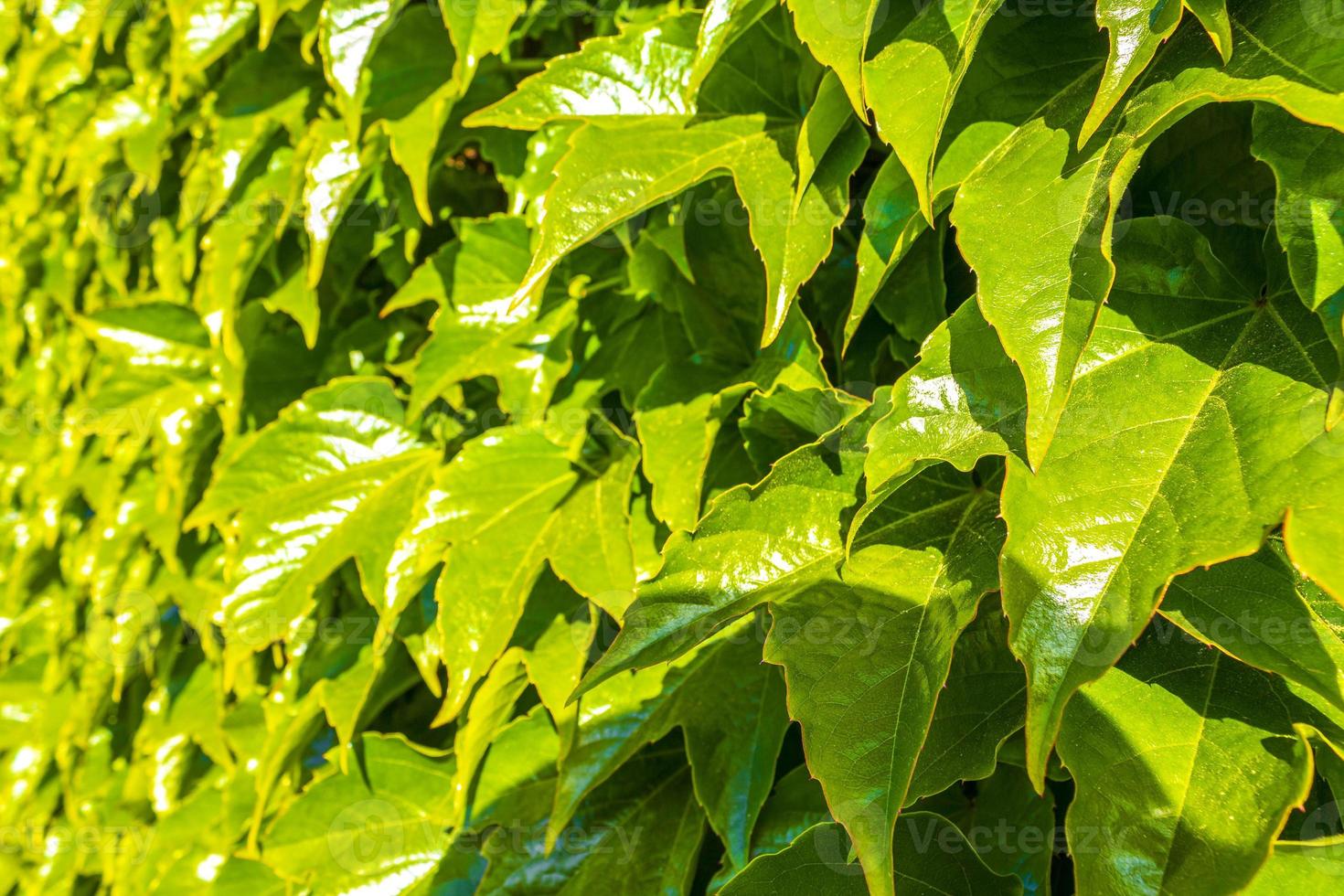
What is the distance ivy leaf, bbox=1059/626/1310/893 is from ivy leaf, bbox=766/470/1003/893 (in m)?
0.10

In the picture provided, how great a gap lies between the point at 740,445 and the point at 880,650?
1.20 feet

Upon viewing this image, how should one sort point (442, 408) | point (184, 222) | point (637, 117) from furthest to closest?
point (184, 222) → point (442, 408) → point (637, 117)

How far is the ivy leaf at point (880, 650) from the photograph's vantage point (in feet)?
1.95

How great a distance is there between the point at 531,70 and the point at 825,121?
70 cm

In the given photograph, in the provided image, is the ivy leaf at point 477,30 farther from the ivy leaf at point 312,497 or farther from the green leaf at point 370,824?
the green leaf at point 370,824

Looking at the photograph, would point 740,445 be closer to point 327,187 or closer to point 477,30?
point 477,30

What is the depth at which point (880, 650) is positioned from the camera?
0.65m

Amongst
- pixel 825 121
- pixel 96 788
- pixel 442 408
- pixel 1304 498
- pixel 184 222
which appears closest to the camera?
pixel 1304 498

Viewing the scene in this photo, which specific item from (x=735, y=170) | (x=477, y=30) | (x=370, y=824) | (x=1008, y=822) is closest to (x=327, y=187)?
(x=477, y=30)

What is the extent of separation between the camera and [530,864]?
103 centimetres

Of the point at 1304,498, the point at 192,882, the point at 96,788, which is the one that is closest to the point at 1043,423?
the point at 1304,498

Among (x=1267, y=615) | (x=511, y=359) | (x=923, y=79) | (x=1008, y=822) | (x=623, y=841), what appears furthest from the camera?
(x=511, y=359)

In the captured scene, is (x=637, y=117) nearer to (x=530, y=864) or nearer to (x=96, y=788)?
(x=530, y=864)

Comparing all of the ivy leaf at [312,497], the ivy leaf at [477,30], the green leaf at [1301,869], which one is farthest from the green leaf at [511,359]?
the green leaf at [1301,869]
